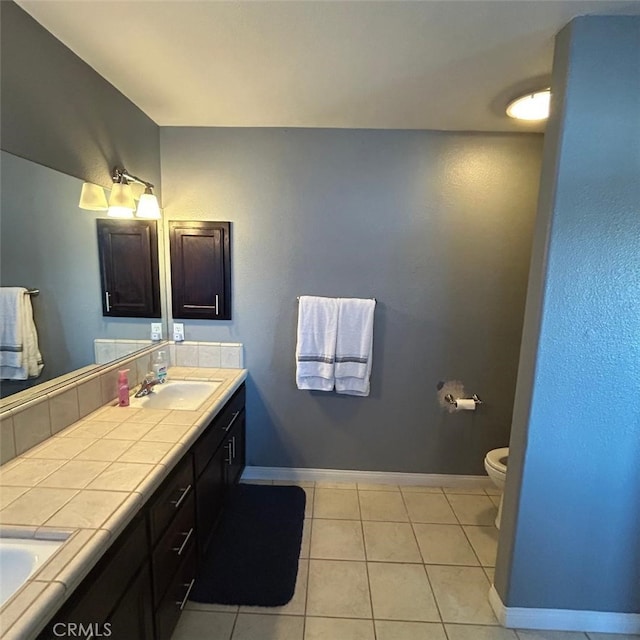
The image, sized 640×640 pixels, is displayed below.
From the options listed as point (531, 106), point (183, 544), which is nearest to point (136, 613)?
point (183, 544)

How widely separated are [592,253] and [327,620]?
6.13ft

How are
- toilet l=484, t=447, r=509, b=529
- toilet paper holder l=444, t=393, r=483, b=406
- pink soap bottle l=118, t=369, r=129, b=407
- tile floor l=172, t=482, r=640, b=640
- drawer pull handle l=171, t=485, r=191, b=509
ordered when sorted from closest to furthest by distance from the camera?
1. drawer pull handle l=171, t=485, r=191, b=509
2. tile floor l=172, t=482, r=640, b=640
3. pink soap bottle l=118, t=369, r=129, b=407
4. toilet l=484, t=447, r=509, b=529
5. toilet paper holder l=444, t=393, r=483, b=406

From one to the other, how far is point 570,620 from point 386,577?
795 mm

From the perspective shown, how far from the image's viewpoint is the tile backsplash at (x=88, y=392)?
4.49ft

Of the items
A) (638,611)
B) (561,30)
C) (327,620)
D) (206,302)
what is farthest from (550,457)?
(206,302)

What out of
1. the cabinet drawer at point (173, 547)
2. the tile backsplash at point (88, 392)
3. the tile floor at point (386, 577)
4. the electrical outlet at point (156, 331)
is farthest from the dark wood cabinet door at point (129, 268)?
the tile floor at point (386, 577)

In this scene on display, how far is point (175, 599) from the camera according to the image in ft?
4.91

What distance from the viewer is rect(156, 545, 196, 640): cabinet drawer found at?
136 cm

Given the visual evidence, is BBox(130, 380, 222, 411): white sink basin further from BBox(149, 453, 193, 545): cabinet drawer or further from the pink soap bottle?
BBox(149, 453, 193, 545): cabinet drawer

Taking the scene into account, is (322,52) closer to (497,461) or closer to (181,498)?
(181,498)

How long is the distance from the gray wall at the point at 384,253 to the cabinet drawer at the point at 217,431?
24 centimetres

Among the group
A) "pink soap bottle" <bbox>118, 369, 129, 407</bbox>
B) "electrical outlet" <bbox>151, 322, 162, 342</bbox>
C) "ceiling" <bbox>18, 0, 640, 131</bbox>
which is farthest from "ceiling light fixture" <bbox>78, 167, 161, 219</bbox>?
"pink soap bottle" <bbox>118, 369, 129, 407</bbox>

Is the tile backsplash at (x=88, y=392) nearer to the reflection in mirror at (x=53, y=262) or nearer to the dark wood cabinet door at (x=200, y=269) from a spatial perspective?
the reflection in mirror at (x=53, y=262)

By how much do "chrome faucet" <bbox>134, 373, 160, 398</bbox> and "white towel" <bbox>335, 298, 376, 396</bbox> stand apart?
44.0 inches
